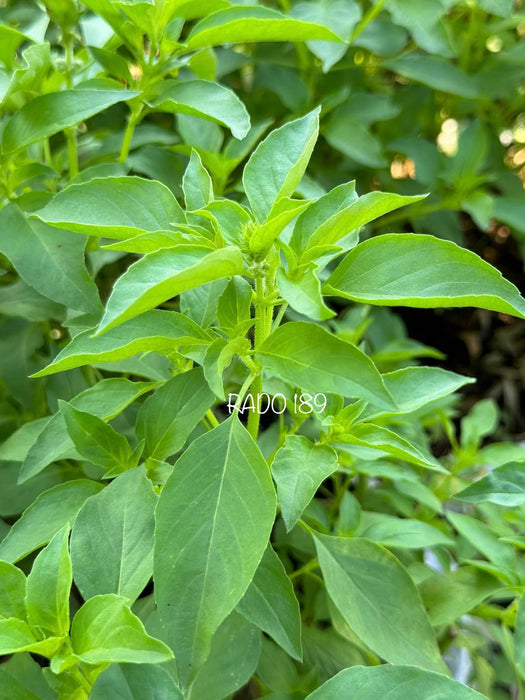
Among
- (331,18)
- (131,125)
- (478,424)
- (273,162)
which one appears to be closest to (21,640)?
(273,162)

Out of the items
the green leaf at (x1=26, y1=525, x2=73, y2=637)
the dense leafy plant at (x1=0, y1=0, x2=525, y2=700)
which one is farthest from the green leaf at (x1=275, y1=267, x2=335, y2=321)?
the green leaf at (x1=26, y1=525, x2=73, y2=637)

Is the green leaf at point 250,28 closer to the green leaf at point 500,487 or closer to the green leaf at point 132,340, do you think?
the green leaf at point 132,340

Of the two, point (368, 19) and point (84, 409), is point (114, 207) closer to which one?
point (84, 409)

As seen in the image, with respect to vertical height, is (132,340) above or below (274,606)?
above

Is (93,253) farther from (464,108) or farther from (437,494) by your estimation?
(464,108)

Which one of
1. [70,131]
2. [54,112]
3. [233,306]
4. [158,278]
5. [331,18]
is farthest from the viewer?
[331,18]

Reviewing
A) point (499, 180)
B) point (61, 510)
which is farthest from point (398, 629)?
point (499, 180)

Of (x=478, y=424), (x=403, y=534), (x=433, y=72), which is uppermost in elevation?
(x=433, y=72)
